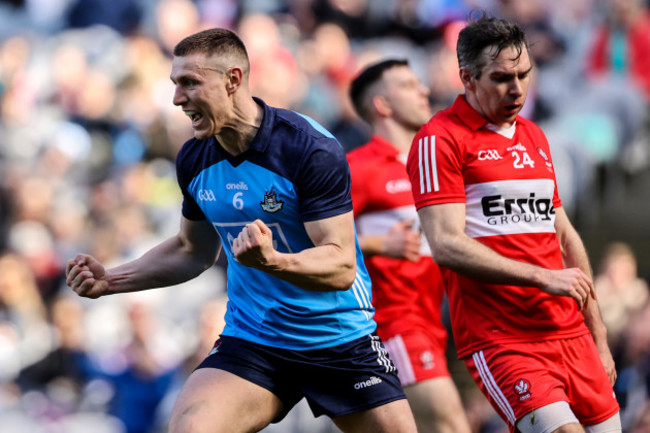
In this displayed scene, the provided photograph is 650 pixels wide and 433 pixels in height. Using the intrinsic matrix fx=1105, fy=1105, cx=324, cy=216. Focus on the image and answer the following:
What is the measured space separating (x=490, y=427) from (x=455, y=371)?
4.57 ft

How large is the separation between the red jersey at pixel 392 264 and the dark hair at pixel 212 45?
6.34 feet

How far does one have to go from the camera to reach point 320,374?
5.43 meters

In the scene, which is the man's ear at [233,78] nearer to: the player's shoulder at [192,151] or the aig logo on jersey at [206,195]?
the player's shoulder at [192,151]

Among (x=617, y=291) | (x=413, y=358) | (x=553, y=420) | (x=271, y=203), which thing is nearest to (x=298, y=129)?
(x=271, y=203)

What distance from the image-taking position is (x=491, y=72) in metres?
5.51

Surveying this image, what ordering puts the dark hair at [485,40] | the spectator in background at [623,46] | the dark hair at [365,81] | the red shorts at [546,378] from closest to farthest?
1. the red shorts at [546,378]
2. the dark hair at [485,40]
3. the dark hair at [365,81]
4. the spectator in background at [623,46]

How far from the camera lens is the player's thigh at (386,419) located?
5.36 metres

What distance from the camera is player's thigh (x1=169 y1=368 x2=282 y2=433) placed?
5.05m

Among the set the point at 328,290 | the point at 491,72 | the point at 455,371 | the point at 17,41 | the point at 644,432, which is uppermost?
the point at 491,72

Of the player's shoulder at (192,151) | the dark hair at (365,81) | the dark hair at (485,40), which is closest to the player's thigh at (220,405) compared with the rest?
the player's shoulder at (192,151)

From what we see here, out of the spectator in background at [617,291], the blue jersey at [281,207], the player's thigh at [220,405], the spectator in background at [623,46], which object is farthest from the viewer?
the spectator in background at [623,46]

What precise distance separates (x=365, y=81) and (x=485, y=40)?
7.31 feet

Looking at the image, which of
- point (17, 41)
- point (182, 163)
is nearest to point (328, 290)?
point (182, 163)

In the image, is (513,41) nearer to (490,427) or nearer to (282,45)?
(490,427)
